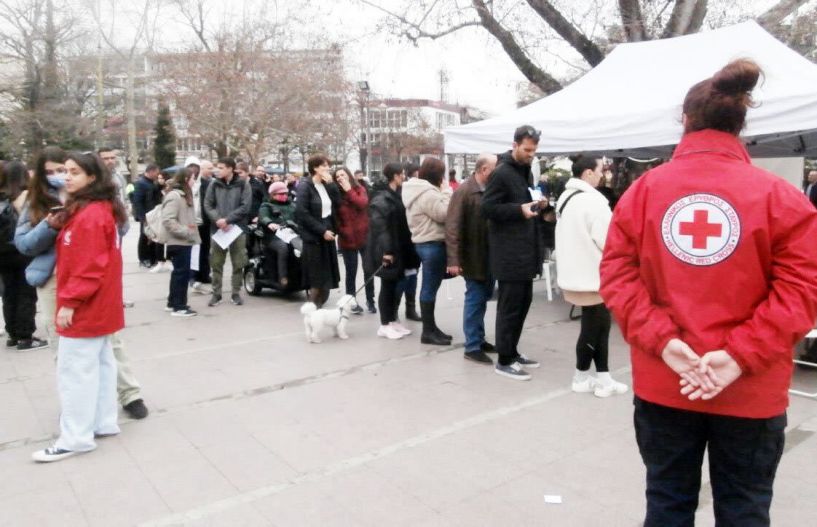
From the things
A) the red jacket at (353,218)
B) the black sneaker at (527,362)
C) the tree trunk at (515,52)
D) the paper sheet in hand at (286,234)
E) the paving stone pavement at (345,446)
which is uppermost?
the tree trunk at (515,52)

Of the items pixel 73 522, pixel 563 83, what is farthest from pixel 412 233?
pixel 563 83

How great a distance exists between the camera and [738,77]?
2.01 m

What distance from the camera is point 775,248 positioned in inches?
77.0

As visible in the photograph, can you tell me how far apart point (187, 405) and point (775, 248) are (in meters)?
4.04

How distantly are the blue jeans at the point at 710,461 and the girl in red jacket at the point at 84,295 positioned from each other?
3.01 metres

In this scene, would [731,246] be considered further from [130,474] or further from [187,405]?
[187,405]

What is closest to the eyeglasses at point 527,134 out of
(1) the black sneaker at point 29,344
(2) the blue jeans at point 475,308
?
(2) the blue jeans at point 475,308

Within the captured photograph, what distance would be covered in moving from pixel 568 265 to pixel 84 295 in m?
3.08

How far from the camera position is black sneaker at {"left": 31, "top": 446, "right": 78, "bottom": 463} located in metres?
3.90

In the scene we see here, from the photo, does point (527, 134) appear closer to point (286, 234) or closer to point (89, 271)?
point (89, 271)

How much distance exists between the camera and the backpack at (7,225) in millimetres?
6125

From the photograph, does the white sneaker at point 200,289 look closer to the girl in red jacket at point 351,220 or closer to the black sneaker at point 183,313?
the black sneaker at point 183,313

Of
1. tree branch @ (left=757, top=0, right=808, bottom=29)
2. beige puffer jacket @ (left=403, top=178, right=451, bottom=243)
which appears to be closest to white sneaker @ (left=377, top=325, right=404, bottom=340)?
beige puffer jacket @ (left=403, top=178, right=451, bottom=243)

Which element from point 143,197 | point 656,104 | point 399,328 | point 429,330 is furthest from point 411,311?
point 143,197
